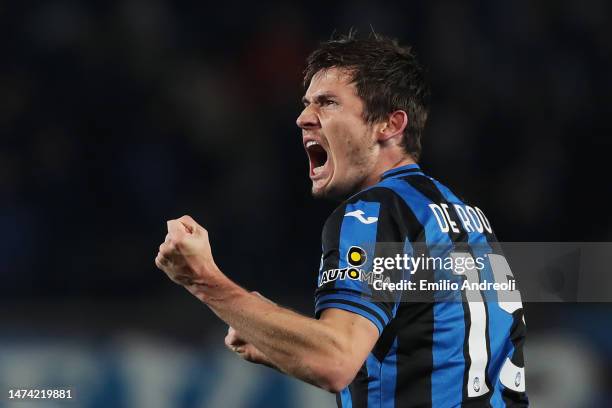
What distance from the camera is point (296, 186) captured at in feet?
19.7

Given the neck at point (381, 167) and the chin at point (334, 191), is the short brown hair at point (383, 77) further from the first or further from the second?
the chin at point (334, 191)

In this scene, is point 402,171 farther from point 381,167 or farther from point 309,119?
point 309,119

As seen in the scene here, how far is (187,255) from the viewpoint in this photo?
81.1 inches

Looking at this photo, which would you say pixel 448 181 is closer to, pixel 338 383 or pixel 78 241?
pixel 78 241

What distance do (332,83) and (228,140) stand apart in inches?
134

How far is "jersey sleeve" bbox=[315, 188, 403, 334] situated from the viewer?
2.14 meters

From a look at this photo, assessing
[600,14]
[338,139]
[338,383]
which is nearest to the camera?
[338,383]

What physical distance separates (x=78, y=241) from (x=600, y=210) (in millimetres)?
3453

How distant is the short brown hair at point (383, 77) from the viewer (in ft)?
9.52

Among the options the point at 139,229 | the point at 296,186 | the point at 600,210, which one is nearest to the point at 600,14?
the point at 600,210

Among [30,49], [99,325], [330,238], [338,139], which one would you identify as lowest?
[99,325]

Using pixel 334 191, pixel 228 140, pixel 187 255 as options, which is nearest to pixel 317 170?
pixel 334 191

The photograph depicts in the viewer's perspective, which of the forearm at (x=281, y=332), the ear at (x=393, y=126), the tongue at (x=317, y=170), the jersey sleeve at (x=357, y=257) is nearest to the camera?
the forearm at (x=281, y=332)

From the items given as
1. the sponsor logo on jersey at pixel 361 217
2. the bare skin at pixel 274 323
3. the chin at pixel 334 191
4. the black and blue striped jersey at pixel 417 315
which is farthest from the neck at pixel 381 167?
the bare skin at pixel 274 323
